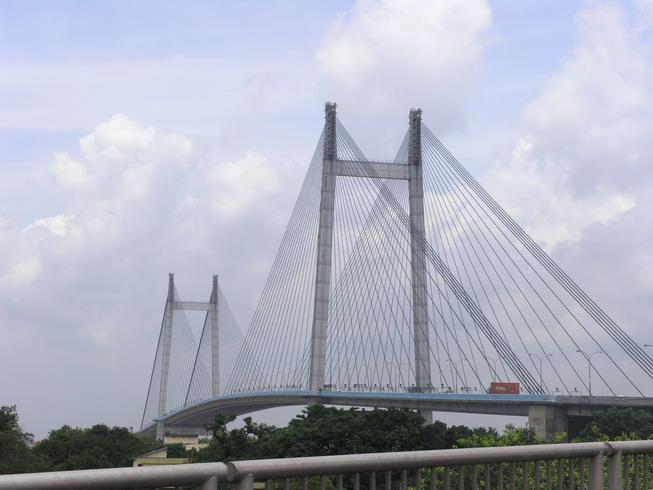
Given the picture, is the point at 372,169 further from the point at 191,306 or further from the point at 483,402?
the point at 191,306

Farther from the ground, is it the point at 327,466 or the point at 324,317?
the point at 324,317

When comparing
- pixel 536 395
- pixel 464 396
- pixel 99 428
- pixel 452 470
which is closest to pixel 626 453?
pixel 452 470

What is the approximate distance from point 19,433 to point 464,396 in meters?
21.9

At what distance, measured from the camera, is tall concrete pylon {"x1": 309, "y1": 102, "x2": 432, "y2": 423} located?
50938 mm

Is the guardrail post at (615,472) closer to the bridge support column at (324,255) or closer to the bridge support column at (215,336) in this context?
the bridge support column at (324,255)

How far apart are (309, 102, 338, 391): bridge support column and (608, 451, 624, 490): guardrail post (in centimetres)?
5009

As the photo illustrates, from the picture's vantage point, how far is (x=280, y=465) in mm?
3641

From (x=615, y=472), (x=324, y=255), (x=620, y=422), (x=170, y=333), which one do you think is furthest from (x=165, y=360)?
(x=615, y=472)

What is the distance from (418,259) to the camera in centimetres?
5150

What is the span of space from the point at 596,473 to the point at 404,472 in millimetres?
1253

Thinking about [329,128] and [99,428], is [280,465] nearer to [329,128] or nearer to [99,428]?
[329,128]

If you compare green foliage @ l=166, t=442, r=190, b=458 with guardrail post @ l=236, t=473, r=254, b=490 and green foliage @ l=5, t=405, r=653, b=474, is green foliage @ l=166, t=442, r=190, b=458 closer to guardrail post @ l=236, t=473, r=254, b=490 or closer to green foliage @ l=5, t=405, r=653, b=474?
green foliage @ l=5, t=405, r=653, b=474

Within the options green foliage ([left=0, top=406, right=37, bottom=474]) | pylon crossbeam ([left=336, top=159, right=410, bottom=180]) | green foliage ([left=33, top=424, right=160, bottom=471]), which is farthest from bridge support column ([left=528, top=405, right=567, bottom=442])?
green foliage ([left=33, top=424, right=160, bottom=471])

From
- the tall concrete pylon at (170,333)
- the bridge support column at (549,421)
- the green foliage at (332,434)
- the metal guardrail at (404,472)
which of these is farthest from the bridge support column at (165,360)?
the metal guardrail at (404,472)
